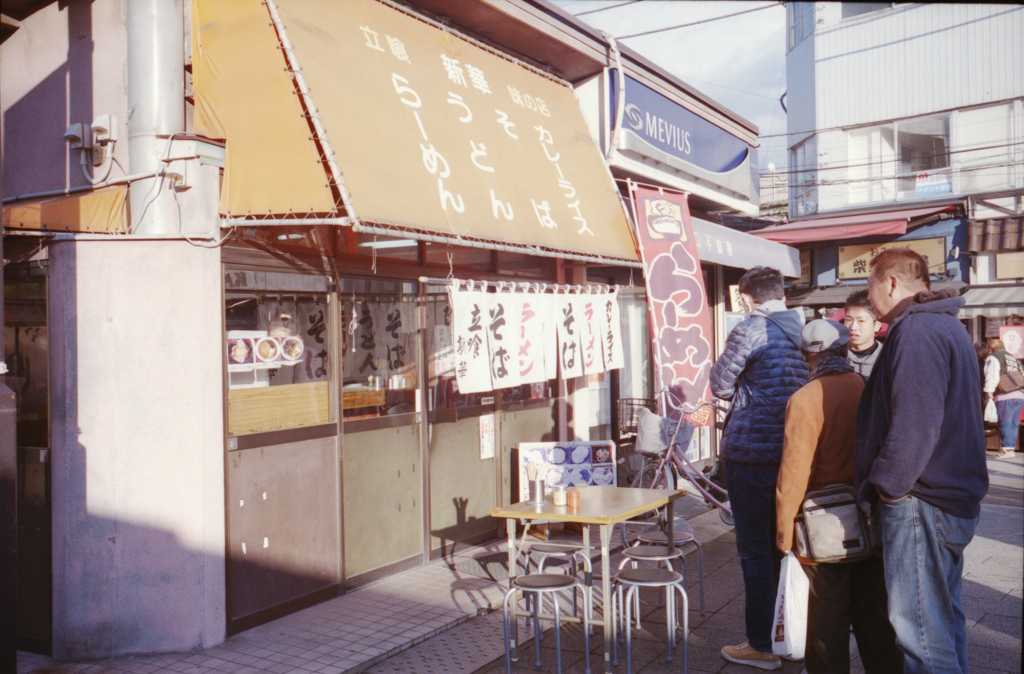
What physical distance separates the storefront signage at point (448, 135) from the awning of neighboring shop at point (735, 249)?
2424 mm

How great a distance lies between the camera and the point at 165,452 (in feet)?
19.0

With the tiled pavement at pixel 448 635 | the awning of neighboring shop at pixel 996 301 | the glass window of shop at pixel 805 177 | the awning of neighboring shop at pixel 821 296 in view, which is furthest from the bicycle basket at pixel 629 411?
the glass window of shop at pixel 805 177

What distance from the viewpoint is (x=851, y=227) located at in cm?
1973

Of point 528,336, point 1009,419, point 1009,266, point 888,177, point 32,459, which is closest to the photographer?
point 32,459

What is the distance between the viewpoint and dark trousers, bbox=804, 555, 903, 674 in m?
4.34

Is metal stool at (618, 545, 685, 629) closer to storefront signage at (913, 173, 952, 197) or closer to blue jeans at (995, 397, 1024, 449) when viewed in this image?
blue jeans at (995, 397, 1024, 449)

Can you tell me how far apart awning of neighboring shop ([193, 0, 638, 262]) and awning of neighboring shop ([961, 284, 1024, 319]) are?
48.0ft

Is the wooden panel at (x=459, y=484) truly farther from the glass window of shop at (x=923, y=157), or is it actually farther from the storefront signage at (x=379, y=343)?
the glass window of shop at (x=923, y=157)

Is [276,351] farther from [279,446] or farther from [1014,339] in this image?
[1014,339]

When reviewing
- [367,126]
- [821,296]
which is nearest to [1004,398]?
[821,296]

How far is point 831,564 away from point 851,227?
57.1ft

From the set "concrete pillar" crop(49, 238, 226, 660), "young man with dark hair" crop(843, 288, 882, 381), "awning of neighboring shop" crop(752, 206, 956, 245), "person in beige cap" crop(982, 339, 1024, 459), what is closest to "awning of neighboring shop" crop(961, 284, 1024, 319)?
"awning of neighboring shop" crop(752, 206, 956, 245)

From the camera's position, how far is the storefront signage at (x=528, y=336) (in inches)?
283

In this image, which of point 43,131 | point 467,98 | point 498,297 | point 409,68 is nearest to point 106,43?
point 43,131
